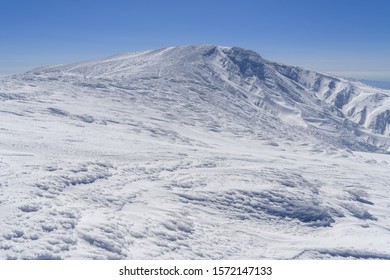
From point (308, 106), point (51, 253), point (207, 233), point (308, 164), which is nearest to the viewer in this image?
point (51, 253)

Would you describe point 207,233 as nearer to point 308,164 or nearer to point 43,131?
point 43,131

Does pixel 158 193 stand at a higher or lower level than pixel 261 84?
lower

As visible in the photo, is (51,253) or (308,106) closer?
(51,253)

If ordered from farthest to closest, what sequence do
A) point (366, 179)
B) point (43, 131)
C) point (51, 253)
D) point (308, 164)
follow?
point (308, 164)
point (366, 179)
point (43, 131)
point (51, 253)

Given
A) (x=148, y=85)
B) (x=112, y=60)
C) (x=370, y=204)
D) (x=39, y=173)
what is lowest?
(x=370, y=204)

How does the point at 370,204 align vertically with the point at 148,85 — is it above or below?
below

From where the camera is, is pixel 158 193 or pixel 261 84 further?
pixel 261 84

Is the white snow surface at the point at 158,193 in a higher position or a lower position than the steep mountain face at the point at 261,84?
lower

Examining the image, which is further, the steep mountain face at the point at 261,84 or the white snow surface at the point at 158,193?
the steep mountain face at the point at 261,84

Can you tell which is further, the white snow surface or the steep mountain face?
the steep mountain face

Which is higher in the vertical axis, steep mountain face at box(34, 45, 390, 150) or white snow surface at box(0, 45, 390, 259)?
steep mountain face at box(34, 45, 390, 150)
